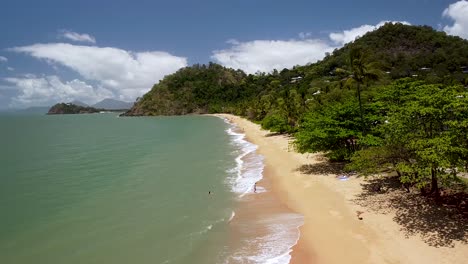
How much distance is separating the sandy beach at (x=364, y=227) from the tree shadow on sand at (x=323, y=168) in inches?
90.8

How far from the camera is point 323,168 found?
3269 centimetres

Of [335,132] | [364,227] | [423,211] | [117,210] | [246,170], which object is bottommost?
[117,210]

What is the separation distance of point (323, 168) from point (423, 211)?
13.3 meters

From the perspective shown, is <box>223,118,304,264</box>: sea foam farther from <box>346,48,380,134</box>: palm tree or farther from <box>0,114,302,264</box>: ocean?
<box>346,48,380,134</box>: palm tree

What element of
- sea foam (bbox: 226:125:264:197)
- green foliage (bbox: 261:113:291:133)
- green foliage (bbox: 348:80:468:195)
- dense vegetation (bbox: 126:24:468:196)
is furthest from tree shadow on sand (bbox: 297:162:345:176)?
green foliage (bbox: 261:113:291:133)

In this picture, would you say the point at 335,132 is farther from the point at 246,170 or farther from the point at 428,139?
the point at 428,139

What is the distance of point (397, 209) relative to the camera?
2052cm

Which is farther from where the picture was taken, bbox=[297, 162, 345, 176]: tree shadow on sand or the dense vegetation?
bbox=[297, 162, 345, 176]: tree shadow on sand

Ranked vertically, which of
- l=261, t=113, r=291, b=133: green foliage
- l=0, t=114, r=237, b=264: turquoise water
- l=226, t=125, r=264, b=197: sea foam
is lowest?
l=0, t=114, r=237, b=264: turquoise water

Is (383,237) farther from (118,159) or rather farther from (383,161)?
(118,159)

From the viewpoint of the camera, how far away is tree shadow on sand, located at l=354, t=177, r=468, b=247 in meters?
16.8

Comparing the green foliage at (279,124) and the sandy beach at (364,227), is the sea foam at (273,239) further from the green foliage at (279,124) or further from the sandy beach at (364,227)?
the green foliage at (279,124)

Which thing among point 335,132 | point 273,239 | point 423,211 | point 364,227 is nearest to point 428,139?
point 423,211

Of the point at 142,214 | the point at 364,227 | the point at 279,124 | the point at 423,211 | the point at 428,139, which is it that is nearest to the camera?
the point at 428,139
